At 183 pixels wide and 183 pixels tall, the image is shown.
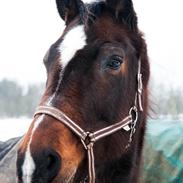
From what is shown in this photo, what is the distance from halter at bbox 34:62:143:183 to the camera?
10.6ft

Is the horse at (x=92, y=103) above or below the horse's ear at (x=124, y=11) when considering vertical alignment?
below

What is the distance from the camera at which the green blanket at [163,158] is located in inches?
214

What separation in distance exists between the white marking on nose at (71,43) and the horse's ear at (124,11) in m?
0.40

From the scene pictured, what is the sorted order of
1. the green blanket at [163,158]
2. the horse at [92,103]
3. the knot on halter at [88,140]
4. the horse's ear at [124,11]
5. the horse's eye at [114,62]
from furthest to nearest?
the green blanket at [163,158] → the horse's ear at [124,11] → the horse's eye at [114,62] → the knot on halter at [88,140] → the horse at [92,103]

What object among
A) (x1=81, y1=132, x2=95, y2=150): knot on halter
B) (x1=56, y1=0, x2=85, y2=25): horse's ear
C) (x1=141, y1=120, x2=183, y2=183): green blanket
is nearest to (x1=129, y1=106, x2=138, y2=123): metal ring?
(x1=81, y1=132, x2=95, y2=150): knot on halter

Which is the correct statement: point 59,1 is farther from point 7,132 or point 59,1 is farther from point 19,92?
point 19,92

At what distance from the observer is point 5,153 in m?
5.66

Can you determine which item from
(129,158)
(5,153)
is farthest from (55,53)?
(5,153)

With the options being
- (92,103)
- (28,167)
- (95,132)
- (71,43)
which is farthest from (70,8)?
(28,167)

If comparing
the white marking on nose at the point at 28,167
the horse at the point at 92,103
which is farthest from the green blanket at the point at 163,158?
the white marking on nose at the point at 28,167

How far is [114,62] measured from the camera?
363 centimetres

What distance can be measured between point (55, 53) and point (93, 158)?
2.77ft

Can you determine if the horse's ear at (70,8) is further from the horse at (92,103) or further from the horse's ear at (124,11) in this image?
the horse's ear at (124,11)

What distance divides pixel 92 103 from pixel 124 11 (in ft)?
3.17
